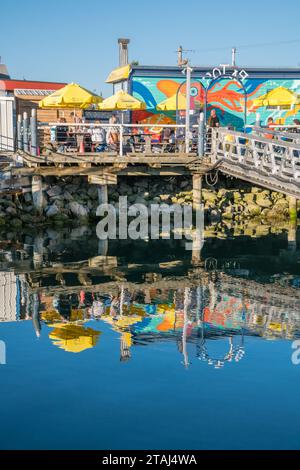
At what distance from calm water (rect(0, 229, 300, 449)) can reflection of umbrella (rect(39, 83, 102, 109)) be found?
7.57 meters

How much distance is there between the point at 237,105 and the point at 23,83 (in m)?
12.9

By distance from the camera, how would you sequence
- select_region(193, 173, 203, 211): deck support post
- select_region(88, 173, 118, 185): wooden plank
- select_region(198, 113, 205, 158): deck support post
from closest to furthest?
select_region(198, 113, 205, 158): deck support post
select_region(88, 173, 118, 185): wooden plank
select_region(193, 173, 203, 211): deck support post

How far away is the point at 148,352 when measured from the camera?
12.8 metres

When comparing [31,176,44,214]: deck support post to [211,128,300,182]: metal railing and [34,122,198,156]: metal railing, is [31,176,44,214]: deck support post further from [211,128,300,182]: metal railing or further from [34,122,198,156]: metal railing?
[211,128,300,182]: metal railing

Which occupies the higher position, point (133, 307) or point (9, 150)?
point (9, 150)

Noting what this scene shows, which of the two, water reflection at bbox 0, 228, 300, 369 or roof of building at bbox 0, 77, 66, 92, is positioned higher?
roof of building at bbox 0, 77, 66, 92

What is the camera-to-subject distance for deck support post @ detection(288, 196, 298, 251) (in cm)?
2437

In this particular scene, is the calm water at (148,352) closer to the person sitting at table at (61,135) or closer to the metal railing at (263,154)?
the metal railing at (263,154)

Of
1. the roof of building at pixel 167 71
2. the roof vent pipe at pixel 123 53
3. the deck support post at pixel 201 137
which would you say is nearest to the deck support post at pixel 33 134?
the deck support post at pixel 201 137

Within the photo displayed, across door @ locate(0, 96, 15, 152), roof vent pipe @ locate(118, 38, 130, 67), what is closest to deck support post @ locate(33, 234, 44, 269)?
door @ locate(0, 96, 15, 152)

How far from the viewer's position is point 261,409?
400 inches

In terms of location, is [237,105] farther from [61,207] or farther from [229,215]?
[61,207]

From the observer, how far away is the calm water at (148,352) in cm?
955

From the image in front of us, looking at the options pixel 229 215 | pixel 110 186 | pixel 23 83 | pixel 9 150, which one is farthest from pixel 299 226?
pixel 23 83
